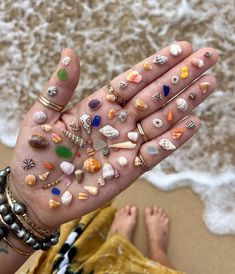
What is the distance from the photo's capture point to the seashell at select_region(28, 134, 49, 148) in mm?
1313

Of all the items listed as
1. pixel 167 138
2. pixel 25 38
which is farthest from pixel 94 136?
pixel 25 38

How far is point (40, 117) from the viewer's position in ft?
4.31

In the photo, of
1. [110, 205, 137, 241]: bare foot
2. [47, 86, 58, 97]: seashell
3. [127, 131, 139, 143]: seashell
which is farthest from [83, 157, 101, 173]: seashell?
[110, 205, 137, 241]: bare foot

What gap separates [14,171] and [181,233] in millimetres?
929

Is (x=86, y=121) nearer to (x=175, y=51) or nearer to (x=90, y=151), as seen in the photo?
(x=90, y=151)

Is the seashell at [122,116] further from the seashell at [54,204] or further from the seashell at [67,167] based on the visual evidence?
the seashell at [54,204]

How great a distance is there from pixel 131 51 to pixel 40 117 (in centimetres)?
110

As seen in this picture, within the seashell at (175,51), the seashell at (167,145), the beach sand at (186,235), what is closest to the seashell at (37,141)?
the seashell at (167,145)

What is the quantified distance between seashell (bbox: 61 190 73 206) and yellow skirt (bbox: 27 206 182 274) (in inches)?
19.3

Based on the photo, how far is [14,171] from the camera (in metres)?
1.37

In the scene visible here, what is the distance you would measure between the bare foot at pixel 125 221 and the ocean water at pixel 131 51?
6.5 inches

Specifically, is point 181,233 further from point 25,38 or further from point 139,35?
point 25,38

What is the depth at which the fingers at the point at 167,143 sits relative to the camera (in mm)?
1316

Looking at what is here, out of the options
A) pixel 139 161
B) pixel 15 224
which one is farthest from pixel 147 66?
pixel 15 224
